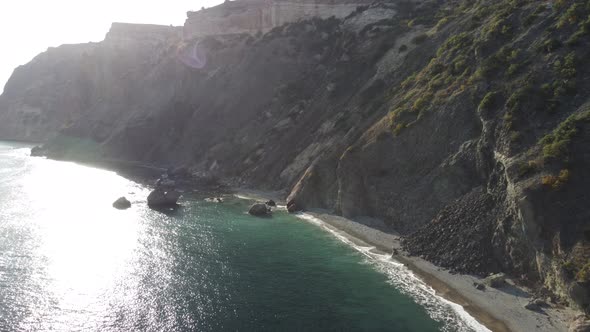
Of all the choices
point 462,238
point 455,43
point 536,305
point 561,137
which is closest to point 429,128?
point 462,238

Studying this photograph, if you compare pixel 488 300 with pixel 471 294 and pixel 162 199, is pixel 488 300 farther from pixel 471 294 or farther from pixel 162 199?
pixel 162 199

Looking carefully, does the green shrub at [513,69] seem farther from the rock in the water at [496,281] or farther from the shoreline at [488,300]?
the rock in the water at [496,281]

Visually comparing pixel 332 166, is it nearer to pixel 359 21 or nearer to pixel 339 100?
pixel 339 100

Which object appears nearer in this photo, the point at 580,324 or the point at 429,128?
the point at 580,324

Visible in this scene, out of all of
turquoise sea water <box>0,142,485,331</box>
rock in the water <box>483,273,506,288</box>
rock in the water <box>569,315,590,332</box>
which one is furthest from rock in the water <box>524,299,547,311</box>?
turquoise sea water <box>0,142,485,331</box>

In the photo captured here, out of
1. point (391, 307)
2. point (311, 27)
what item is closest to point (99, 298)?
point (391, 307)

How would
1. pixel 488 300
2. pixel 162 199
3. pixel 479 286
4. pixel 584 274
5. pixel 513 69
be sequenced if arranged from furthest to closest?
pixel 162 199
pixel 513 69
pixel 479 286
pixel 488 300
pixel 584 274

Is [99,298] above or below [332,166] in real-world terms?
below
